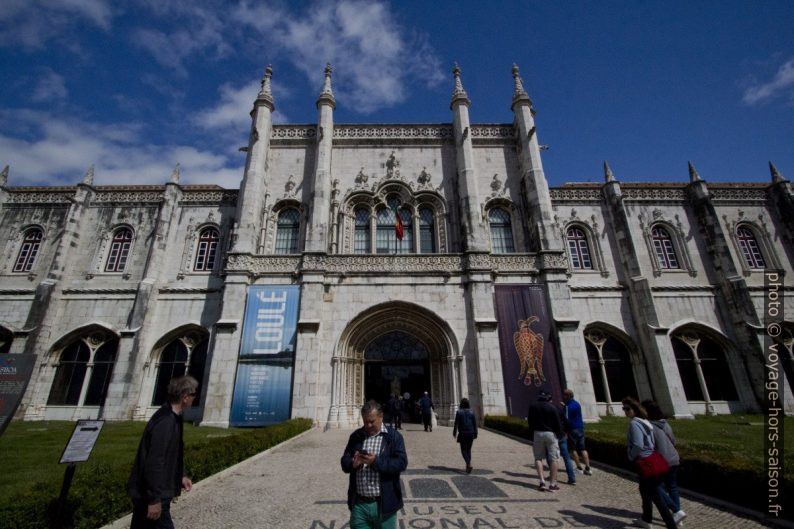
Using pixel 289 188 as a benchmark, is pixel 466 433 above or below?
below

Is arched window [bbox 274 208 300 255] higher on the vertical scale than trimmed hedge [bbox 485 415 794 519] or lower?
higher

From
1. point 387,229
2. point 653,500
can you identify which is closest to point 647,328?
point 387,229

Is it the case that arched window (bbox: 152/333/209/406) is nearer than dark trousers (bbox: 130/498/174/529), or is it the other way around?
dark trousers (bbox: 130/498/174/529)

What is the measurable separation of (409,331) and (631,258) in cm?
1231

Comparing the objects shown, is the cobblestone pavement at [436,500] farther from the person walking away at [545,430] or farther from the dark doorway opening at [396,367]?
the dark doorway opening at [396,367]

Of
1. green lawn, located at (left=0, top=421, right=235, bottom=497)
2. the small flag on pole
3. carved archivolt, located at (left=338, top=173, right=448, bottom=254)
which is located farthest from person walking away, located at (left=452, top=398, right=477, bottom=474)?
the small flag on pole

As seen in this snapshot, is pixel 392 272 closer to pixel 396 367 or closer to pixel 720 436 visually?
pixel 396 367

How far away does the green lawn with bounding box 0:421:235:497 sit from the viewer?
646 centimetres

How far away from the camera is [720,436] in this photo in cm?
1065

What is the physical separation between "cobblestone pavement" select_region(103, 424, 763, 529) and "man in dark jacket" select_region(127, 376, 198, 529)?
2.16 m

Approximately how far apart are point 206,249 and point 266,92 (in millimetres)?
9977

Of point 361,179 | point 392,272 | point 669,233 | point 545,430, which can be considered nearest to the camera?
point 545,430

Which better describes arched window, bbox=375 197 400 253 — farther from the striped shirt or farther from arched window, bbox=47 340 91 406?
the striped shirt

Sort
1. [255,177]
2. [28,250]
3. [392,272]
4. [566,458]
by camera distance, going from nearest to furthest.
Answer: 1. [566,458]
2. [392,272]
3. [255,177]
4. [28,250]
